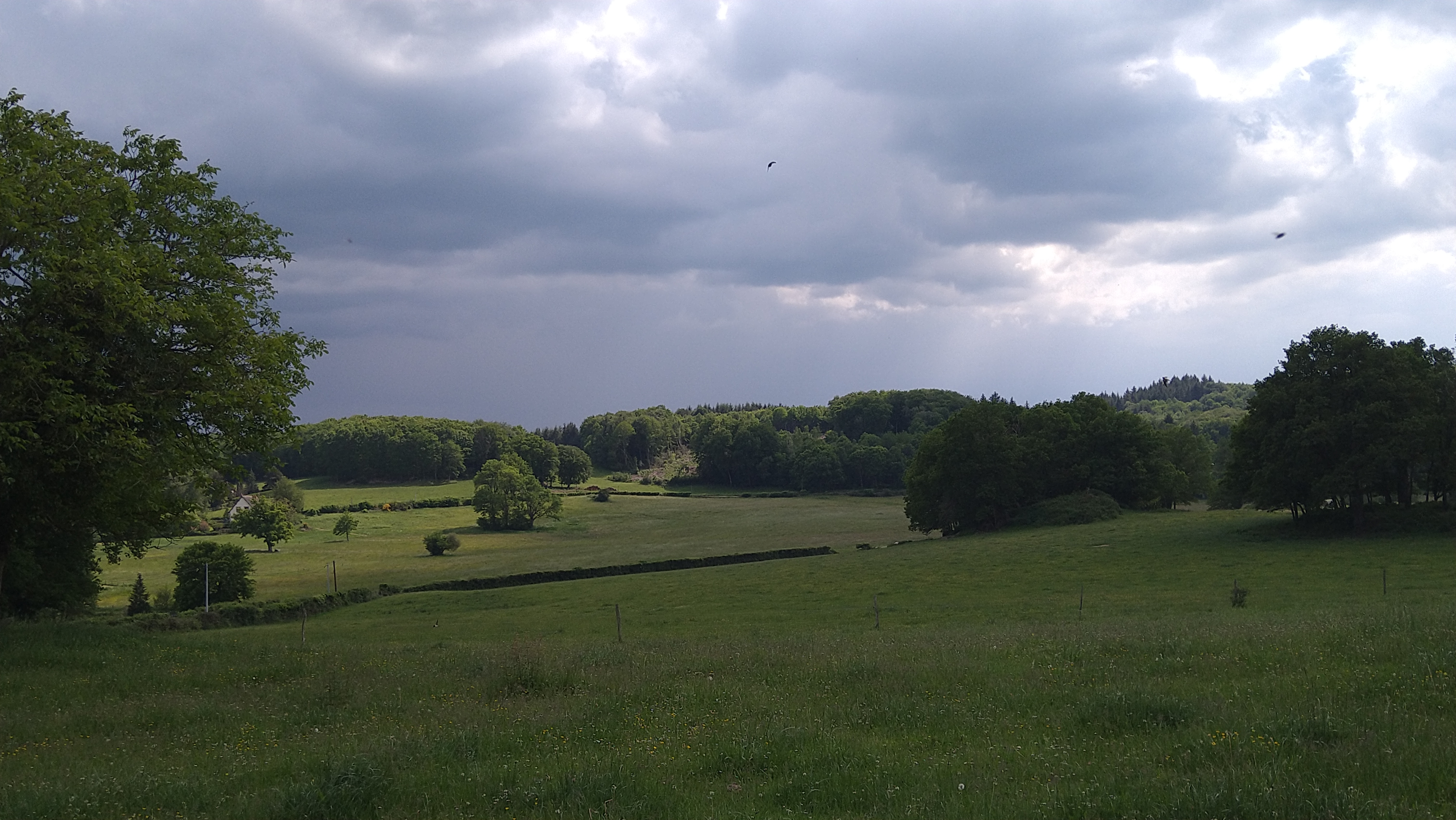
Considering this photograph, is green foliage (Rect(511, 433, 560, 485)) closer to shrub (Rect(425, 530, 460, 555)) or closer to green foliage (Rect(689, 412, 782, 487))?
green foliage (Rect(689, 412, 782, 487))

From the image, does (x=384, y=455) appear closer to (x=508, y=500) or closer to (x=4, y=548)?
(x=508, y=500)

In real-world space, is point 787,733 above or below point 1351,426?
below

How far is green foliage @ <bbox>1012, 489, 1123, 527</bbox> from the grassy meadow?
56.5m

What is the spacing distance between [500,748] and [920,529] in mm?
88110

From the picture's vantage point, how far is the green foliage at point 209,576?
60.2 meters

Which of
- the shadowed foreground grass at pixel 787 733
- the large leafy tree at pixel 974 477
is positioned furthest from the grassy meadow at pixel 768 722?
the large leafy tree at pixel 974 477

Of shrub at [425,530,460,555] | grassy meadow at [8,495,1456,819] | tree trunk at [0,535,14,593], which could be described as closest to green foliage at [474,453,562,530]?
shrub at [425,530,460,555]

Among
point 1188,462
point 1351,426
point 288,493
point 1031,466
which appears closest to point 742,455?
point 288,493

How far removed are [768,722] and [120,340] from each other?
17398 mm

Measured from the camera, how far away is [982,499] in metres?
89.2

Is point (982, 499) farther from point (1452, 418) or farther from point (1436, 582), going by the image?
point (1436, 582)

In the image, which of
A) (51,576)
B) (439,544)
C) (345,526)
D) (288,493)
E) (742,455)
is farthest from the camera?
(742,455)

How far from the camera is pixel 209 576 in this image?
5972 centimetres

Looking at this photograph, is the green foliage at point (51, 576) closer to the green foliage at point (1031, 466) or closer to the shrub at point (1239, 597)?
the shrub at point (1239, 597)
